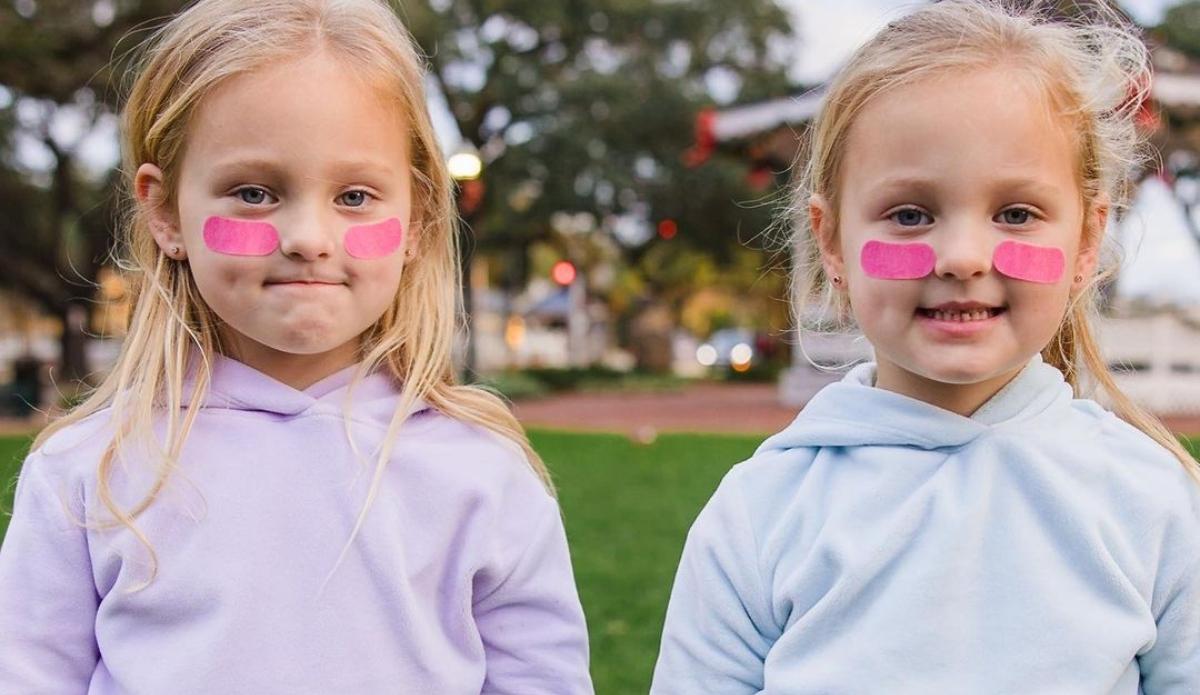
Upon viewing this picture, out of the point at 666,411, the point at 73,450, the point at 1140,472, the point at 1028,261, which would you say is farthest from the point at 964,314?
the point at 666,411

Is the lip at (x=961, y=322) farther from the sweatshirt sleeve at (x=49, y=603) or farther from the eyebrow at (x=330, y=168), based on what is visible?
the sweatshirt sleeve at (x=49, y=603)

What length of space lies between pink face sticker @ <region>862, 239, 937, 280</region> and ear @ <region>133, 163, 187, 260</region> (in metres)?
1.03

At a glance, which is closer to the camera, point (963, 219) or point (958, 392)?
point (963, 219)

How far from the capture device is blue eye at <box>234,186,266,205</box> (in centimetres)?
171

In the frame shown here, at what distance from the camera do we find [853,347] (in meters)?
1.97

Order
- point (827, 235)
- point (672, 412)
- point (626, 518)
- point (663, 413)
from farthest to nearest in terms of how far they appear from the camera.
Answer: point (672, 412) → point (663, 413) → point (626, 518) → point (827, 235)

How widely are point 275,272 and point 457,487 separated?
414mm

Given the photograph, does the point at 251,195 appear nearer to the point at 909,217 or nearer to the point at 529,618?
the point at 529,618

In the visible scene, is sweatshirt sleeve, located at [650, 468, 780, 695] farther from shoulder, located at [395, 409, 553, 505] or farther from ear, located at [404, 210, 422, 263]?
ear, located at [404, 210, 422, 263]

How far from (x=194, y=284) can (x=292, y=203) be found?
0.27 m

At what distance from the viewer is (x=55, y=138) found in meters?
19.8

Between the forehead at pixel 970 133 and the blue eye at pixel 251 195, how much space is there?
0.85m

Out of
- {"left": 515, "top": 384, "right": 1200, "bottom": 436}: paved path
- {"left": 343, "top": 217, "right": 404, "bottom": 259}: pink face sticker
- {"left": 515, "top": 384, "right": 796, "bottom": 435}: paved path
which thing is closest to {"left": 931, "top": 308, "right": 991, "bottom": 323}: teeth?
{"left": 343, "top": 217, "right": 404, "bottom": 259}: pink face sticker

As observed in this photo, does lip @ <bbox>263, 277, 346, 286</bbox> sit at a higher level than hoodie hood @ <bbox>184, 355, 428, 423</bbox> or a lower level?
higher
